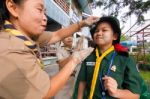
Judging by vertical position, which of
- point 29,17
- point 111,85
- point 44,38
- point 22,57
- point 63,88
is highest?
point 29,17

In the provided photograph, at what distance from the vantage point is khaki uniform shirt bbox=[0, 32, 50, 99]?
1.64 metres

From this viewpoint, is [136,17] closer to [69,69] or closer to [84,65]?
[84,65]

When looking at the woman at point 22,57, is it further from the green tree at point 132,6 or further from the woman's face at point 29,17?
the green tree at point 132,6

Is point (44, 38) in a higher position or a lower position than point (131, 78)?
higher

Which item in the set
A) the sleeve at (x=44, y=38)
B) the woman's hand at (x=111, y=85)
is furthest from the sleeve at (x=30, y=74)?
the sleeve at (x=44, y=38)

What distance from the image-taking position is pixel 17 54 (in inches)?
66.1

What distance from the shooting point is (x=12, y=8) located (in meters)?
1.95

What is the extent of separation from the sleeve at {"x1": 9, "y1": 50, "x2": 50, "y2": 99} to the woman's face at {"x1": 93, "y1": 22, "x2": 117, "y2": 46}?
1.05m

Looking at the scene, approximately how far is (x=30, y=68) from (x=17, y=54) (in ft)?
0.34

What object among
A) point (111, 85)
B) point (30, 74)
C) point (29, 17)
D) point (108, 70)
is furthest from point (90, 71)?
point (30, 74)

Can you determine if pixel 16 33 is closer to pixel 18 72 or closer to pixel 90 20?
pixel 18 72

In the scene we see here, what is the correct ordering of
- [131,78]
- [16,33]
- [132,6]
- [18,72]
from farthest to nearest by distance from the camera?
[132,6] < [131,78] < [16,33] < [18,72]

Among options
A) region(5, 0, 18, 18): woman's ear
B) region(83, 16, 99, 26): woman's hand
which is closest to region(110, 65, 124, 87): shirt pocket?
region(83, 16, 99, 26): woman's hand

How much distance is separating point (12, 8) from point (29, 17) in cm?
12
